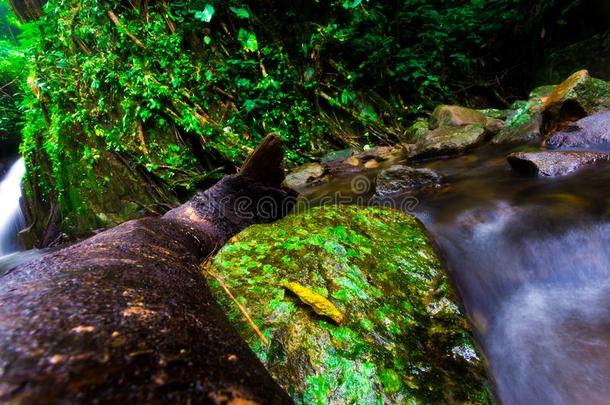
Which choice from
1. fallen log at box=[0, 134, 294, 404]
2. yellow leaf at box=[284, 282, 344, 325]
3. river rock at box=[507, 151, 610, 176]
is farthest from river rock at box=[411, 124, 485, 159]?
fallen log at box=[0, 134, 294, 404]

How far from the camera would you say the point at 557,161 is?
12.3 feet

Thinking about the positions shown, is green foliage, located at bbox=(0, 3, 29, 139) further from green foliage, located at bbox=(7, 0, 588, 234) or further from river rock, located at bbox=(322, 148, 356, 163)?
river rock, located at bbox=(322, 148, 356, 163)

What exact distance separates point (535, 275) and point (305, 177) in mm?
4304

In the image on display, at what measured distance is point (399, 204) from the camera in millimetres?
4094

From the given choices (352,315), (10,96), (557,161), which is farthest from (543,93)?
(10,96)

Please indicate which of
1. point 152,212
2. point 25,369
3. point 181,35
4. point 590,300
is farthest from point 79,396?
point 181,35

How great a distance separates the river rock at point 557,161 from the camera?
3676mm

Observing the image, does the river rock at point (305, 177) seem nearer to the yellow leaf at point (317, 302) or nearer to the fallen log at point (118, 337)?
the yellow leaf at point (317, 302)

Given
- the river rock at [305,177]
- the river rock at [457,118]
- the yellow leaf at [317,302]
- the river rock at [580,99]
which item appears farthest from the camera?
the river rock at [457,118]

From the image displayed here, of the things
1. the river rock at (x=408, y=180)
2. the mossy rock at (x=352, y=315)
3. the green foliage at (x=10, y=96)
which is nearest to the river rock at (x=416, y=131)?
the river rock at (x=408, y=180)

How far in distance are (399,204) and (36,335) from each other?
3860 millimetres

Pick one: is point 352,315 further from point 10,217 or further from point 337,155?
point 10,217

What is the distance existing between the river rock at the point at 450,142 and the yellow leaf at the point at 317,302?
5.11 metres

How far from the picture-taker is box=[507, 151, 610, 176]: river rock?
368cm
